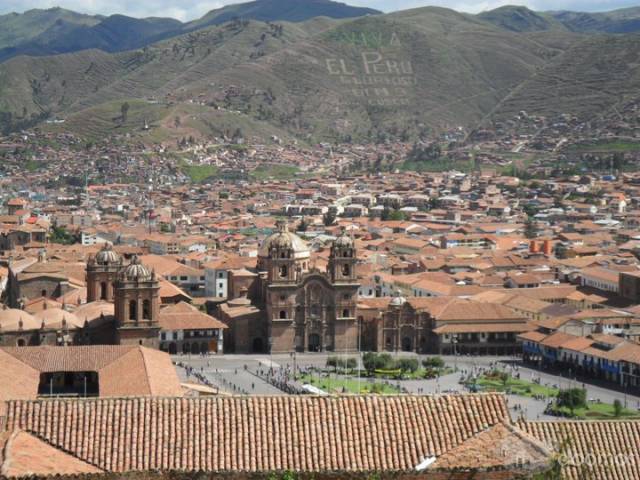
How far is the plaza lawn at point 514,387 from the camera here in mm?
49691

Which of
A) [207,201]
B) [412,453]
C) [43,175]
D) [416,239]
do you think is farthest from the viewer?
[43,175]

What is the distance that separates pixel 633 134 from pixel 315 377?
387 ft

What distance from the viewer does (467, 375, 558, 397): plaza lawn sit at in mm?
49691

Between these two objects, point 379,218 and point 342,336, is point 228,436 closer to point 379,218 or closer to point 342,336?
point 342,336

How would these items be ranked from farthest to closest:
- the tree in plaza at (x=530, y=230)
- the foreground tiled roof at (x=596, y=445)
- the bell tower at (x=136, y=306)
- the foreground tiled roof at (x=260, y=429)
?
the tree in plaza at (x=530, y=230), the bell tower at (x=136, y=306), the foreground tiled roof at (x=596, y=445), the foreground tiled roof at (x=260, y=429)

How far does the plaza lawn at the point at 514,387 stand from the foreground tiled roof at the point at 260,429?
30.7 meters

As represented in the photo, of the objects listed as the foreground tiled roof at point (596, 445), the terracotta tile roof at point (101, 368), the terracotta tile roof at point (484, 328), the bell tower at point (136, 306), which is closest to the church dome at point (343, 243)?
the terracotta tile roof at point (484, 328)

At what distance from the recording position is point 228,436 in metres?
18.7

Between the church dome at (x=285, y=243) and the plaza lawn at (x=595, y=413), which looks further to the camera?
the church dome at (x=285, y=243)

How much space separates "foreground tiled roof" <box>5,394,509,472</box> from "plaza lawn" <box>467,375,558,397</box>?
30735 mm

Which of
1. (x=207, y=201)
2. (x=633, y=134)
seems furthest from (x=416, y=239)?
(x=633, y=134)

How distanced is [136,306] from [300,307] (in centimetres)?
1144

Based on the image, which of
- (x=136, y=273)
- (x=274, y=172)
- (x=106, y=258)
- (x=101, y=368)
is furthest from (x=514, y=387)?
(x=274, y=172)

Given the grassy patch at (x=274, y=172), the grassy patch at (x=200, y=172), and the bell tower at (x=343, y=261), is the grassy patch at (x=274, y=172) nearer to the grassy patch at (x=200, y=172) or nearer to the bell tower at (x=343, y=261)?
the grassy patch at (x=200, y=172)
